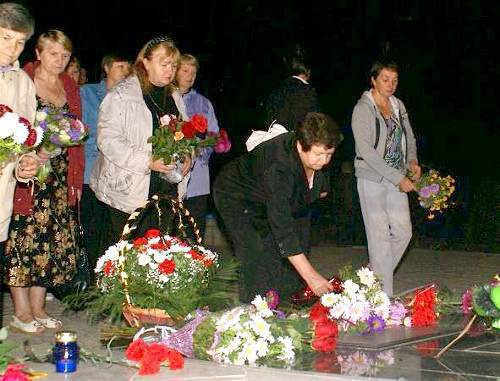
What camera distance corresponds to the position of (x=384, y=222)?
811 centimetres

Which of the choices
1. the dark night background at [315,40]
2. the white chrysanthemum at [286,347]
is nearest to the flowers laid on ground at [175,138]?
the white chrysanthemum at [286,347]

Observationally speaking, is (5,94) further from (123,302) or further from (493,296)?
(493,296)

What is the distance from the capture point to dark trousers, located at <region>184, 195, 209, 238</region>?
8.16 metres

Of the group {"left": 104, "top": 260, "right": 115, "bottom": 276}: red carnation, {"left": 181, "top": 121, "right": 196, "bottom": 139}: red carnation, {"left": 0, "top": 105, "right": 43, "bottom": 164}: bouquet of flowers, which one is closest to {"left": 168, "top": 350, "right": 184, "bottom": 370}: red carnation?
{"left": 104, "top": 260, "right": 115, "bottom": 276}: red carnation

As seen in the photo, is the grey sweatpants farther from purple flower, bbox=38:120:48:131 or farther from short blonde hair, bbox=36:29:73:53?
purple flower, bbox=38:120:48:131

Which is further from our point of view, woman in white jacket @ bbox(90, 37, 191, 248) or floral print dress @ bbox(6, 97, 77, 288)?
woman in white jacket @ bbox(90, 37, 191, 248)

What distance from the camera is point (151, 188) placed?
7.17 metres

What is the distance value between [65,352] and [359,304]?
5.92 feet

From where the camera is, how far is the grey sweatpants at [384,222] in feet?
26.6

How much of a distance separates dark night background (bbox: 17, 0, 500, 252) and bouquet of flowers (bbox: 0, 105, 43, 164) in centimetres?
1311

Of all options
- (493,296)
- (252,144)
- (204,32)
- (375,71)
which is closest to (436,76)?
(204,32)

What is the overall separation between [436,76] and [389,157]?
1102 centimetres

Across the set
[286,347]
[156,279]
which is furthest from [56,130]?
[286,347]

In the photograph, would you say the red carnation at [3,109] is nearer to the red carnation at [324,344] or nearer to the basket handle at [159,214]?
the basket handle at [159,214]
